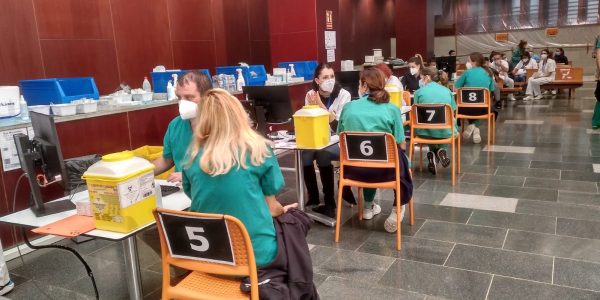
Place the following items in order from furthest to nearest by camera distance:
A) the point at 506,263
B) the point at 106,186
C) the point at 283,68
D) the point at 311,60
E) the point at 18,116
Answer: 1. the point at 311,60
2. the point at 283,68
3. the point at 18,116
4. the point at 506,263
5. the point at 106,186

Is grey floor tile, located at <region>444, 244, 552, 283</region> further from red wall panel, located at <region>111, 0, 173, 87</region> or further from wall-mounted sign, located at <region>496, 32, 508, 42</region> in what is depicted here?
wall-mounted sign, located at <region>496, 32, 508, 42</region>

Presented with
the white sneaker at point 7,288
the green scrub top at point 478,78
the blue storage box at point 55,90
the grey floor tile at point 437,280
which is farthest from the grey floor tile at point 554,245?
the blue storage box at point 55,90

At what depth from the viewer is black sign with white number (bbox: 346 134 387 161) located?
321 cm

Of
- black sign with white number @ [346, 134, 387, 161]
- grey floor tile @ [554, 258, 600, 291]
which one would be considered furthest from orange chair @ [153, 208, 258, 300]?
grey floor tile @ [554, 258, 600, 291]

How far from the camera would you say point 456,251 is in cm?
322

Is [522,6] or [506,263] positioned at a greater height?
[522,6]

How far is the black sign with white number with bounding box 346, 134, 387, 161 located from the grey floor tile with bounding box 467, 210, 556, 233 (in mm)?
1083

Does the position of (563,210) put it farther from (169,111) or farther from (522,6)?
(522,6)

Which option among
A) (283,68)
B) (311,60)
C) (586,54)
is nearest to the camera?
(283,68)

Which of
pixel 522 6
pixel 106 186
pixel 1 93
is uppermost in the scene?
pixel 522 6

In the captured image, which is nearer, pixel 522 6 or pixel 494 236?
pixel 494 236

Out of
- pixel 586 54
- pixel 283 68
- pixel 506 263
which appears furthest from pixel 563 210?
pixel 586 54

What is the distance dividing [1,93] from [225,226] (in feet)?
8.95

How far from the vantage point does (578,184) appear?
179 inches
